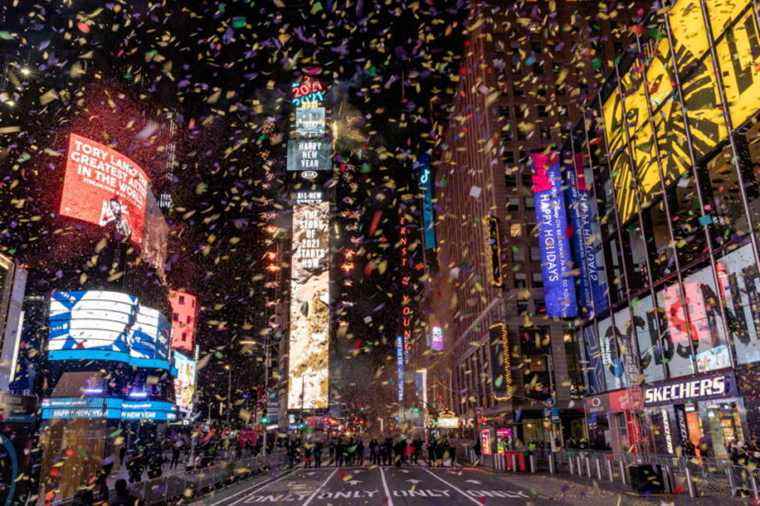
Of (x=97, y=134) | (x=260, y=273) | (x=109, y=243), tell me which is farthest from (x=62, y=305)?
(x=260, y=273)

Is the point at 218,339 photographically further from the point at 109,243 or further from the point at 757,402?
the point at 757,402

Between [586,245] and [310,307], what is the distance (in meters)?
89.1

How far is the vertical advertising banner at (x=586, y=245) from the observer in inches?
1297

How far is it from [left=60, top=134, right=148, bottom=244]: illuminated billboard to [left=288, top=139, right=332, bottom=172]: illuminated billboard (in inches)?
4344

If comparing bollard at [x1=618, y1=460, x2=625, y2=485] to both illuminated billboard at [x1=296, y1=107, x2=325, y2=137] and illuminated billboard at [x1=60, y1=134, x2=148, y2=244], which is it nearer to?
illuminated billboard at [x1=60, y1=134, x2=148, y2=244]

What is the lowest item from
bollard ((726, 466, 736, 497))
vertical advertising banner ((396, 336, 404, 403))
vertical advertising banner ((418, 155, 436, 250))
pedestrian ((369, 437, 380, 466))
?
pedestrian ((369, 437, 380, 466))

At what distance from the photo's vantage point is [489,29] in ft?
196

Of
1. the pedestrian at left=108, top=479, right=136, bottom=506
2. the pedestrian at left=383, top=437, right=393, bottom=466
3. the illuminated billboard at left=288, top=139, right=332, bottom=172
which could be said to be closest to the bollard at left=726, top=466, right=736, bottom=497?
the pedestrian at left=108, top=479, right=136, bottom=506

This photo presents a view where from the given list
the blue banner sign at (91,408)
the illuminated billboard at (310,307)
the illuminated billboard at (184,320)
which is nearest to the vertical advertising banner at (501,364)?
the blue banner sign at (91,408)

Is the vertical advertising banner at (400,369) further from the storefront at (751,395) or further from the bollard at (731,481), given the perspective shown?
the bollard at (731,481)

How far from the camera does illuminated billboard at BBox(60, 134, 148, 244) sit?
28938 millimetres

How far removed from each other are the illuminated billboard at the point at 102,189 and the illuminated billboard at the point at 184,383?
15306mm

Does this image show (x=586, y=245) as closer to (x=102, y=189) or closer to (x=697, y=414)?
(x=697, y=414)

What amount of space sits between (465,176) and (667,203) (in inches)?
1914
